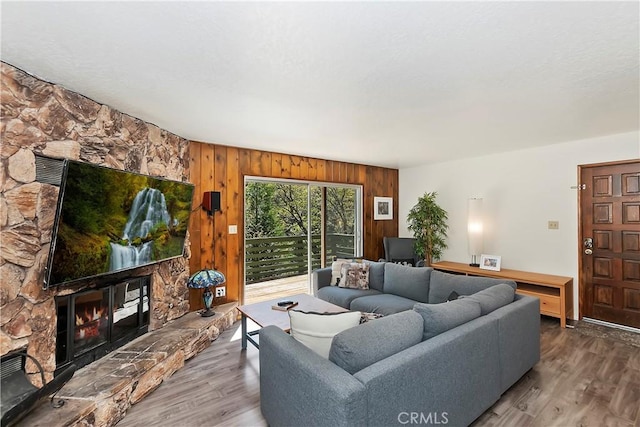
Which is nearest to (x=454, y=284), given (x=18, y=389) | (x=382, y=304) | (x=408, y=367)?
(x=382, y=304)

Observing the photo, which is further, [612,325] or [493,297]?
[612,325]

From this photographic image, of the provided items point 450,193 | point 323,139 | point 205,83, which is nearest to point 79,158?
point 205,83

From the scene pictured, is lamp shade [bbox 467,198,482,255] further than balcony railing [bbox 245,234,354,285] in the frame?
Yes

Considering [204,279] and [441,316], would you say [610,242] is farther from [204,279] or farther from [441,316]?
[204,279]

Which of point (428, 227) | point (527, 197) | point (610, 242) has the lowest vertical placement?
point (610, 242)

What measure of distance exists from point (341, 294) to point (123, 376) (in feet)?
7.81

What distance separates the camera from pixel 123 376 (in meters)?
2.22

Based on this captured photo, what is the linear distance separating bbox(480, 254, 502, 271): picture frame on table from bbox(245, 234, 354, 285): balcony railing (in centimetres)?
230

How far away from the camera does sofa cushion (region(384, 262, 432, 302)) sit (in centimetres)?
362

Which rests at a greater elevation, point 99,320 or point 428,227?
point 428,227

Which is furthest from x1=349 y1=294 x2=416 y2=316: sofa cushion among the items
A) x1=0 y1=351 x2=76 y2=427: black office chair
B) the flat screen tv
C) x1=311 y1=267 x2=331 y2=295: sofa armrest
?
x1=0 y1=351 x2=76 y2=427: black office chair

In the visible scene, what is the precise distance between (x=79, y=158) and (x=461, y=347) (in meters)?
3.04

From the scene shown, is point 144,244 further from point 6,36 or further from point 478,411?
point 478,411

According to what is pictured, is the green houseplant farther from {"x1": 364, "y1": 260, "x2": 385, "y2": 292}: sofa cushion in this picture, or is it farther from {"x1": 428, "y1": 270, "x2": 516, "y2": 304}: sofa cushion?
{"x1": 428, "y1": 270, "x2": 516, "y2": 304}: sofa cushion
